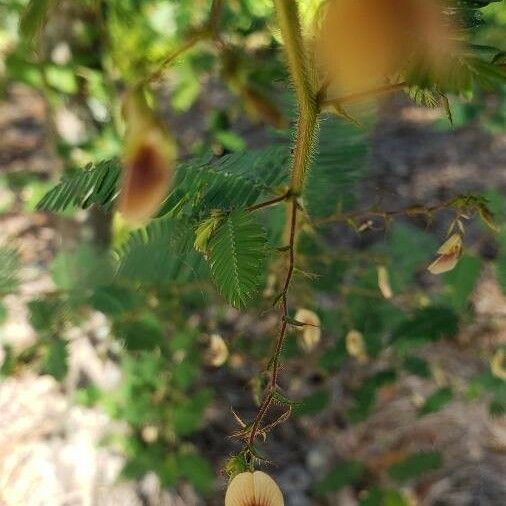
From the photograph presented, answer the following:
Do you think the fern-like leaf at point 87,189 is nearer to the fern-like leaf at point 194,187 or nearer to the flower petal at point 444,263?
the fern-like leaf at point 194,187

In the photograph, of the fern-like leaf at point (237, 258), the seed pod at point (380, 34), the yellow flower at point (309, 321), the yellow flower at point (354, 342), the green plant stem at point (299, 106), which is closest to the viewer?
the seed pod at point (380, 34)

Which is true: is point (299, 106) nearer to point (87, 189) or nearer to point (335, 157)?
point (87, 189)

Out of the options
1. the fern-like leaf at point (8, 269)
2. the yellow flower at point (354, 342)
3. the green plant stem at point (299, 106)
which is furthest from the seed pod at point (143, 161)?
the yellow flower at point (354, 342)

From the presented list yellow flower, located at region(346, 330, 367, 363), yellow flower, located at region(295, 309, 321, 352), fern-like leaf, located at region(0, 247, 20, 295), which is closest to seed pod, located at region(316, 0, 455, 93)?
yellow flower, located at region(295, 309, 321, 352)

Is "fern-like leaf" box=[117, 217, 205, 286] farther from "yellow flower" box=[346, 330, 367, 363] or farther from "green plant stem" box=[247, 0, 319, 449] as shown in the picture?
"yellow flower" box=[346, 330, 367, 363]

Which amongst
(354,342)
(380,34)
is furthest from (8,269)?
(380,34)

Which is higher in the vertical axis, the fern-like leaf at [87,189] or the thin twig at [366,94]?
the thin twig at [366,94]
